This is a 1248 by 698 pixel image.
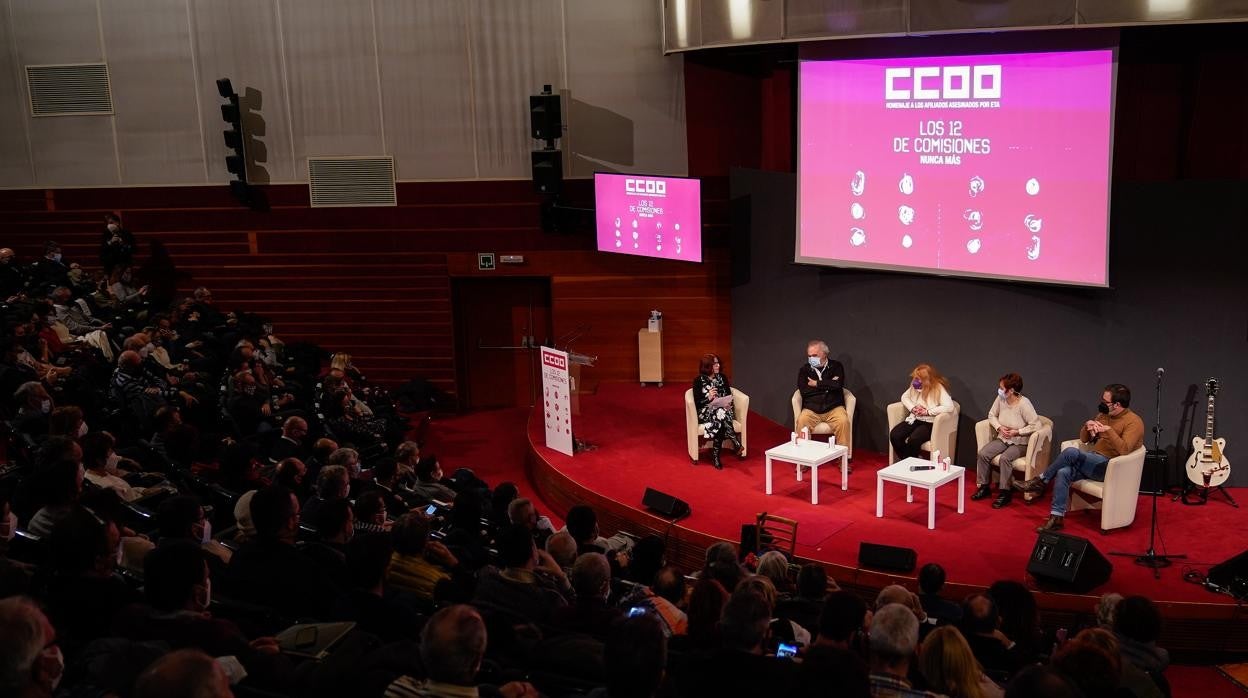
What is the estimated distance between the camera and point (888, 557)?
666 centimetres

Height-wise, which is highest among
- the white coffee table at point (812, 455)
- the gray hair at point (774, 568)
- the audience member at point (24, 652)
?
the audience member at point (24, 652)

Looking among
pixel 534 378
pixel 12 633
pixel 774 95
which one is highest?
pixel 774 95

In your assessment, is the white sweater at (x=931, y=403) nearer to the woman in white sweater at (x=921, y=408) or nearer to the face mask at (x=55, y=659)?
the woman in white sweater at (x=921, y=408)

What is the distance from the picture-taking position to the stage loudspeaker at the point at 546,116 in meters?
10.5

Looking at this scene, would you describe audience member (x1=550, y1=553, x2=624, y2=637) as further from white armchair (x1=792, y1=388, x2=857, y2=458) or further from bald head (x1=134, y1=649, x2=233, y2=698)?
white armchair (x1=792, y1=388, x2=857, y2=458)

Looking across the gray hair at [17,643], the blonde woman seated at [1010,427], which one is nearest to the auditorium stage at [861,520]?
the blonde woman seated at [1010,427]

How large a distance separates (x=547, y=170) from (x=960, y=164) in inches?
164

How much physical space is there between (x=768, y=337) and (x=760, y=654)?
7.06m

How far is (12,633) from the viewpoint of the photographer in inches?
106

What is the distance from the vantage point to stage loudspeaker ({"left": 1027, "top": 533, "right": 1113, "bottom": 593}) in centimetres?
618

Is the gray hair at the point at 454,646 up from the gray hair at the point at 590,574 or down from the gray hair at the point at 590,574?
up

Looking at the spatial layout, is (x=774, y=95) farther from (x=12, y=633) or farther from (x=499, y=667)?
(x=12, y=633)

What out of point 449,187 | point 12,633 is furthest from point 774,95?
point 12,633

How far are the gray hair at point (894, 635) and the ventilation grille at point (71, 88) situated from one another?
11057 millimetres
